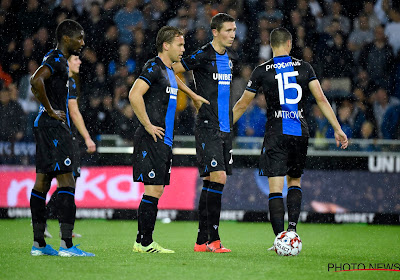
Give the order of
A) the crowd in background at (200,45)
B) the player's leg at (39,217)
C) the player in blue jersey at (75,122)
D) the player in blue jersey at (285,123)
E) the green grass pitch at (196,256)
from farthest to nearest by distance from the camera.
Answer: the crowd in background at (200,45) → the player in blue jersey at (75,122) → the player in blue jersey at (285,123) → the player's leg at (39,217) → the green grass pitch at (196,256)

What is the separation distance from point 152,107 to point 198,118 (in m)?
0.59

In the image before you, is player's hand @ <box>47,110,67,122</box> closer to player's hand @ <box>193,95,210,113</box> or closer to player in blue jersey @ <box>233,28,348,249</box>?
player's hand @ <box>193,95,210,113</box>

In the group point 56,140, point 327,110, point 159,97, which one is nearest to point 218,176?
point 159,97

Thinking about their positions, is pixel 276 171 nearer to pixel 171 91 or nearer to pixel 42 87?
pixel 171 91

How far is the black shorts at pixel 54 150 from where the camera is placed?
19.5 feet

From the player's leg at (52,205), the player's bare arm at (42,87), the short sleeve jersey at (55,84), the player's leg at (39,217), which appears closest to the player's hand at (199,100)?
the short sleeve jersey at (55,84)

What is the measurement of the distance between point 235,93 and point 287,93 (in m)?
5.59

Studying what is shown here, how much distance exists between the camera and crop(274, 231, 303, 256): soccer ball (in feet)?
20.5

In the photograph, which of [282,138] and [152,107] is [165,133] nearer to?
[152,107]

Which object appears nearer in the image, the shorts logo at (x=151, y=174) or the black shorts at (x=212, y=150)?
the shorts logo at (x=151, y=174)

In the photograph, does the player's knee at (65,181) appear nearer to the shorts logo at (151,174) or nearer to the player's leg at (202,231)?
the shorts logo at (151,174)

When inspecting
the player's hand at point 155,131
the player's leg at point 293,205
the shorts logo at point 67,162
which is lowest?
the player's leg at point 293,205

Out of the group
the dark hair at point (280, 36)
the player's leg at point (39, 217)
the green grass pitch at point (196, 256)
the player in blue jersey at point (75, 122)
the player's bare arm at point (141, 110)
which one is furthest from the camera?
the player in blue jersey at point (75, 122)

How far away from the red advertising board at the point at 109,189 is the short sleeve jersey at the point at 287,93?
4488 mm
